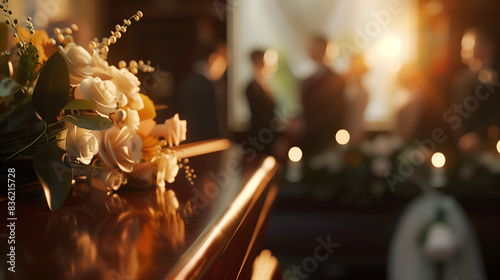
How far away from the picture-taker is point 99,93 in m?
0.77

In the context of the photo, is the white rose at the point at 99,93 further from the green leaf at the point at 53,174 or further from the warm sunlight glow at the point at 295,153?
the warm sunlight glow at the point at 295,153

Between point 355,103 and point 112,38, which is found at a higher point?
point 112,38

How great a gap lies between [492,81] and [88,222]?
3.88m

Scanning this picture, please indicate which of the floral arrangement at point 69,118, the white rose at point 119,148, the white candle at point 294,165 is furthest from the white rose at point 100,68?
the white candle at point 294,165

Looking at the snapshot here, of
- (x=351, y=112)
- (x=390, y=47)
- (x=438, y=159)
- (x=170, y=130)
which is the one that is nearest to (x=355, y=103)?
(x=351, y=112)

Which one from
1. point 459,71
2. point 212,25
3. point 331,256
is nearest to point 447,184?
point 331,256

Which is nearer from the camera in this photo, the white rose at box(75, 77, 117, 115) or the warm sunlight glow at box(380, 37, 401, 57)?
the white rose at box(75, 77, 117, 115)

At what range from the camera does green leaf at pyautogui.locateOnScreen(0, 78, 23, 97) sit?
2.33 ft

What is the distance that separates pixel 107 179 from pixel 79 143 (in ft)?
0.43

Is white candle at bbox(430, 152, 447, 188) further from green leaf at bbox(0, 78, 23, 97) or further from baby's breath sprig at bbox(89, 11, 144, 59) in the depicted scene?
green leaf at bbox(0, 78, 23, 97)

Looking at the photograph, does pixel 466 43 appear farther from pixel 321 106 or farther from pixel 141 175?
pixel 141 175

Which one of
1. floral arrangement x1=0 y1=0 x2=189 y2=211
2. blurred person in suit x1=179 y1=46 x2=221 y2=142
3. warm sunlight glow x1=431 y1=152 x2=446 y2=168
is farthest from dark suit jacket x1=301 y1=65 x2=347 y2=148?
floral arrangement x1=0 y1=0 x2=189 y2=211

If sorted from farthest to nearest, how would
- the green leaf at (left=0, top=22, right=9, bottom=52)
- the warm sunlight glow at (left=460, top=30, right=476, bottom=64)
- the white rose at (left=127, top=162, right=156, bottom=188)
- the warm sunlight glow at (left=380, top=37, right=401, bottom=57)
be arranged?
the warm sunlight glow at (left=380, top=37, right=401, bottom=57)
the warm sunlight glow at (left=460, top=30, right=476, bottom=64)
the white rose at (left=127, top=162, right=156, bottom=188)
the green leaf at (left=0, top=22, right=9, bottom=52)

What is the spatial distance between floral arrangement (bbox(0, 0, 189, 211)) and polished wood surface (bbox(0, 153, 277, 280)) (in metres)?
0.05
